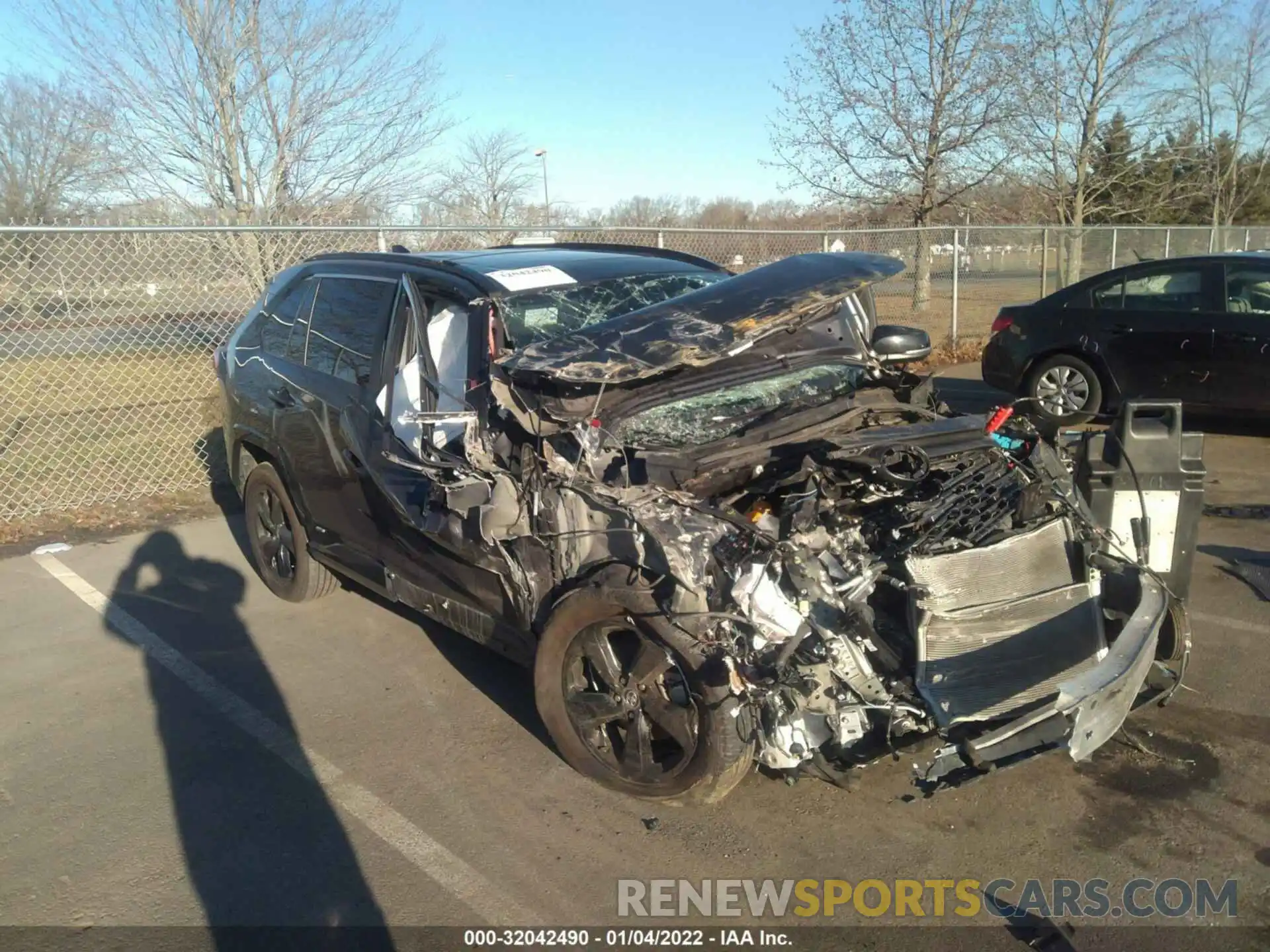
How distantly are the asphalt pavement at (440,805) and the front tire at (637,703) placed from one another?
0.18m

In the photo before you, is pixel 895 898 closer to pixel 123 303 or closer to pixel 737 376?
pixel 737 376

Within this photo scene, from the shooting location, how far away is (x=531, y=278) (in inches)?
169

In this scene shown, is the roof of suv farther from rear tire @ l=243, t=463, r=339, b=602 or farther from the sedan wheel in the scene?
the sedan wheel

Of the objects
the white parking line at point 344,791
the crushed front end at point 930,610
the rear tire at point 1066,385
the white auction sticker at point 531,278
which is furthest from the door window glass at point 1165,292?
the white parking line at point 344,791

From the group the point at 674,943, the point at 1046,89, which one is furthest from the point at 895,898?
the point at 1046,89

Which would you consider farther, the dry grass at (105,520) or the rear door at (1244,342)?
the rear door at (1244,342)

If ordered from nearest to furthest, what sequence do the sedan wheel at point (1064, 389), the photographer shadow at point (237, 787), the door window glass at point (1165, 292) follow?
the photographer shadow at point (237, 787) → the door window glass at point (1165, 292) → the sedan wheel at point (1064, 389)

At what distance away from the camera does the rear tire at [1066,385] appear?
9.19 metres

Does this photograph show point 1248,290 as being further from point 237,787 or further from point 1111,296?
point 237,787

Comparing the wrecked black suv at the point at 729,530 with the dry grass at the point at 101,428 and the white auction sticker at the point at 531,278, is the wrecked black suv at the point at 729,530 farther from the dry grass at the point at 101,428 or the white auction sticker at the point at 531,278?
the dry grass at the point at 101,428

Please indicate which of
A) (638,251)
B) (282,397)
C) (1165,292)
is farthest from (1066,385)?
(282,397)

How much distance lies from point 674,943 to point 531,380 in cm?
194

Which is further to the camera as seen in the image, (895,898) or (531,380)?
(531,380)

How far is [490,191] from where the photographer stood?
15.4 meters
